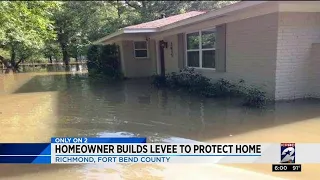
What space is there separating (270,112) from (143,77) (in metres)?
10.4

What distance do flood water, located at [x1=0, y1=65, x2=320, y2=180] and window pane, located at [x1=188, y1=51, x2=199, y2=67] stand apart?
2118mm

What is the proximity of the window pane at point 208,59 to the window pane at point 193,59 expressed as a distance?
46 centimetres

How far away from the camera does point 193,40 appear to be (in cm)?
1101

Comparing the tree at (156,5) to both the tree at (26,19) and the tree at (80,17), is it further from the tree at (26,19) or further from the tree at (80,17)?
the tree at (26,19)

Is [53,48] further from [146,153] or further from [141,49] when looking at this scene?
[146,153]

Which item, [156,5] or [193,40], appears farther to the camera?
[193,40]

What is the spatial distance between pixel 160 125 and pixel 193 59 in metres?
5.81

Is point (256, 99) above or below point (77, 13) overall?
below

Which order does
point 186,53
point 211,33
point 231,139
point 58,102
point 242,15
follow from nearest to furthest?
point 231,139, point 242,15, point 58,102, point 211,33, point 186,53

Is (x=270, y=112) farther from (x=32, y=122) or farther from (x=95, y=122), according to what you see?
(x=32, y=122)

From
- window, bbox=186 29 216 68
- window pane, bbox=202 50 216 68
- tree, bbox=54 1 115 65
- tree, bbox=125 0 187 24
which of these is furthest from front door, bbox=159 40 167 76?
tree, bbox=125 0 187 24

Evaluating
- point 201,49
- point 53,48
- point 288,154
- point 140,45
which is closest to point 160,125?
point 288,154

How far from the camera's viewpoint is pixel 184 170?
367 centimetres

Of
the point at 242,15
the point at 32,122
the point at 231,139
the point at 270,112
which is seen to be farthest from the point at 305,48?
the point at 32,122
